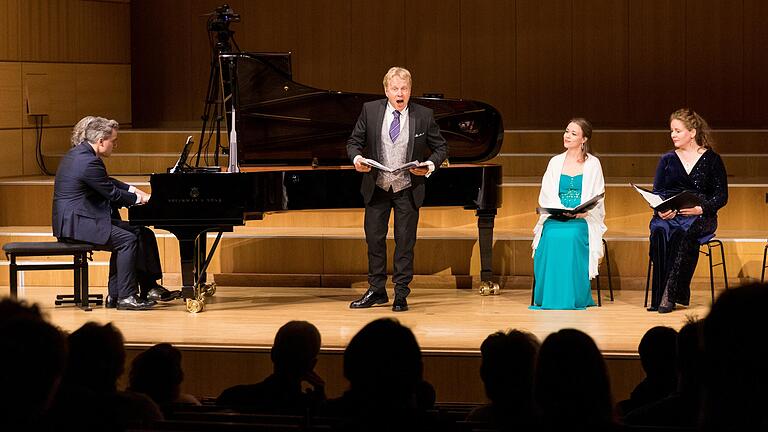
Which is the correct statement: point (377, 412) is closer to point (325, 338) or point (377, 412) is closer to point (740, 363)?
point (740, 363)

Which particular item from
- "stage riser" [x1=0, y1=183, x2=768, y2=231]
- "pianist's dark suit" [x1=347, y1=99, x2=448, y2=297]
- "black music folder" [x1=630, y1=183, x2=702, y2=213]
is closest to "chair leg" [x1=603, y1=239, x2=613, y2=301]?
"black music folder" [x1=630, y1=183, x2=702, y2=213]

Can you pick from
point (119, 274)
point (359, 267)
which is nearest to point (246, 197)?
point (119, 274)

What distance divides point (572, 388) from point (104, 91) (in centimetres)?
840

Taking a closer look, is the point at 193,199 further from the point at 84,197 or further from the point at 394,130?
the point at 394,130

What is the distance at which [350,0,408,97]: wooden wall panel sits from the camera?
10.9 metres

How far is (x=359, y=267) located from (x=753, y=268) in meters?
2.48

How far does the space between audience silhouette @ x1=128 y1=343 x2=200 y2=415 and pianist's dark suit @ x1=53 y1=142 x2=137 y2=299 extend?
3.19 meters

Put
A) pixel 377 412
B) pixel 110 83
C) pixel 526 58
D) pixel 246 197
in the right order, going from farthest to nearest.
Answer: pixel 526 58
pixel 110 83
pixel 246 197
pixel 377 412

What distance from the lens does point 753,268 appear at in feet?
22.7

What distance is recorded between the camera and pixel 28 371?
2182mm

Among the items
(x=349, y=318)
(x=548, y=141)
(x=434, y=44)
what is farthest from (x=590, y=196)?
(x=434, y=44)

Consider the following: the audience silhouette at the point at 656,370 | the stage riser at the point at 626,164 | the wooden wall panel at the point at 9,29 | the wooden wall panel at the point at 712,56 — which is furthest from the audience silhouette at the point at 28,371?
the wooden wall panel at the point at 712,56

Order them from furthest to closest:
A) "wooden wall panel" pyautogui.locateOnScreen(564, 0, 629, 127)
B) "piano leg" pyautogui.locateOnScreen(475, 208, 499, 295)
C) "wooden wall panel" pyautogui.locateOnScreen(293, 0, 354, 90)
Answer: "wooden wall panel" pyautogui.locateOnScreen(293, 0, 354, 90) → "wooden wall panel" pyautogui.locateOnScreen(564, 0, 629, 127) → "piano leg" pyautogui.locateOnScreen(475, 208, 499, 295)

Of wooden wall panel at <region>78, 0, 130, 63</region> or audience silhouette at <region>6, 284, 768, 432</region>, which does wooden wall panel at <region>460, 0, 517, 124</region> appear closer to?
wooden wall panel at <region>78, 0, 130, 63</region>
